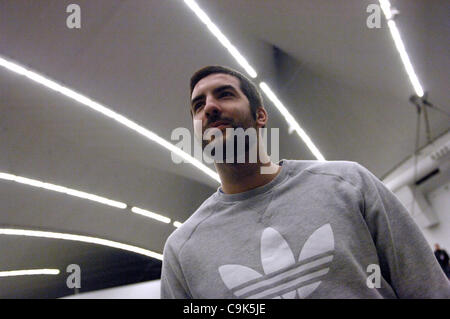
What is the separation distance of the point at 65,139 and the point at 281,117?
7.16ft

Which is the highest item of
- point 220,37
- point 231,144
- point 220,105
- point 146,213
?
point 220,37

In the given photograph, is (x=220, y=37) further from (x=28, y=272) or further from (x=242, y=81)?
(x=28, y=272)

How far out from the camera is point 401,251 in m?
0.62

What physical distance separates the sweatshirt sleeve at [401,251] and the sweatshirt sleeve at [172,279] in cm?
43

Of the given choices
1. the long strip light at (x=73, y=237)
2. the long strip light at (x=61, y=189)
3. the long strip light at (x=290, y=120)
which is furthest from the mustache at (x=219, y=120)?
the long strip light at (x=290, y=120)

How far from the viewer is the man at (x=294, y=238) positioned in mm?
590

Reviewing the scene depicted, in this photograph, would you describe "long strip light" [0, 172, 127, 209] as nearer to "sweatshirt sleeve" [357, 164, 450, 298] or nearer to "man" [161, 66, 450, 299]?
"man" [161, 66, 450, 299]

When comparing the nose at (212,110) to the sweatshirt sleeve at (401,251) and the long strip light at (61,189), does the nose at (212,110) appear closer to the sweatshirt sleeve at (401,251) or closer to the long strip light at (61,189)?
the sweatshirt sleeve at (401,251)

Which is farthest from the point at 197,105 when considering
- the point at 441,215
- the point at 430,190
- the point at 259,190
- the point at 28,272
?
the point at 441,215

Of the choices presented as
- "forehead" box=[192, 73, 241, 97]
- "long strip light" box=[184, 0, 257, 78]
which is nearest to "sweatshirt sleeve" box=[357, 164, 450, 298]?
"forehead" box=[192, 73, 241, 97]

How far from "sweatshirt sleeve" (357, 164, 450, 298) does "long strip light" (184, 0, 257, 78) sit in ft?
6.86

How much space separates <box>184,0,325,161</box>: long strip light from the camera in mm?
2365

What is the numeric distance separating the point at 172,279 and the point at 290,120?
120 inches
